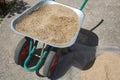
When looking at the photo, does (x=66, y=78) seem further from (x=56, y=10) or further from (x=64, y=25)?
(x=56, y=10)

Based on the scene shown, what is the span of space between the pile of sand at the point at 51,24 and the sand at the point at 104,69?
0.80 metres

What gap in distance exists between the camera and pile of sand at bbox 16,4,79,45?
3713 millimetres

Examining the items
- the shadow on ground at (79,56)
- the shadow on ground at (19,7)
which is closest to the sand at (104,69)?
the shadow on ground at (79,56)

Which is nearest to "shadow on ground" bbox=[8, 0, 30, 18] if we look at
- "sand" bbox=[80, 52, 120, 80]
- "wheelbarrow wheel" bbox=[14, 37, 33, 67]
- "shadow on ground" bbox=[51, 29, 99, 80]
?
"wheelbarrow wheel" bbox=[14, 37, 33, 67]

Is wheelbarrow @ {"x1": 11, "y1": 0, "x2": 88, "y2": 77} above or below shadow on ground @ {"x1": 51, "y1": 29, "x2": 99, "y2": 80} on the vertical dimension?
above

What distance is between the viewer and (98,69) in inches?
162

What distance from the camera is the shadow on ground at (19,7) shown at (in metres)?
5.63

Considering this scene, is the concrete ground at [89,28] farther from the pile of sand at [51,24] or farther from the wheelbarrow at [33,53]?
the pile of sand at [51,24]

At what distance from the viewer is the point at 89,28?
5172mm

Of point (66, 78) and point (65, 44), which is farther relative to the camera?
point (66, 78)

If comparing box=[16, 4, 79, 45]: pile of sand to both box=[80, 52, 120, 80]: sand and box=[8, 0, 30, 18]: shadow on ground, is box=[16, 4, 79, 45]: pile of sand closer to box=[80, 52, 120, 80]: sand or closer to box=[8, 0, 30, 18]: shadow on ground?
box=[80, 52, 120, 80]: sand

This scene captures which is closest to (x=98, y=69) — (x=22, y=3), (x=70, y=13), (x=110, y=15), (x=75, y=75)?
(x=75, y=75)

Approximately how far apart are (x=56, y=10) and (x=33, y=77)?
4.27 ft

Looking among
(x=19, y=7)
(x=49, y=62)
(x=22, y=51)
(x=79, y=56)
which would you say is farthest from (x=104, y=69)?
(x=19, y=7)
